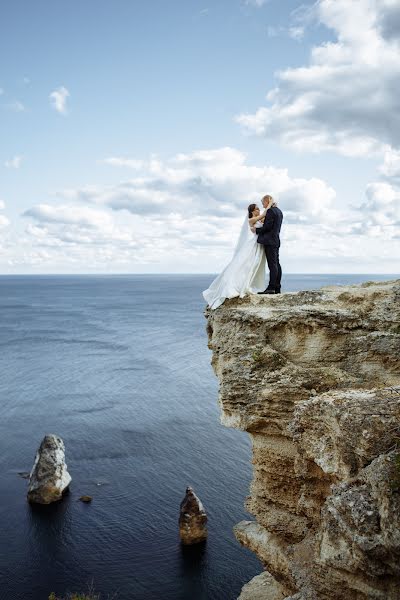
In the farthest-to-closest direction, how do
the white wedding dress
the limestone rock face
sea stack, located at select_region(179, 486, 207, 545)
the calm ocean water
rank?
Result: sea stack, located at select_region(179, 486, 207, 545) < the calm ocean water < the white wedding dress < the limestone rock face

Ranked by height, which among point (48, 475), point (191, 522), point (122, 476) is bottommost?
point (122, 476)

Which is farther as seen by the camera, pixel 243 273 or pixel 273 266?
pixel 273 266

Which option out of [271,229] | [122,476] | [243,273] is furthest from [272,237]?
[122,476]

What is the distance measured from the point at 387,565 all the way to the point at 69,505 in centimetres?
3814

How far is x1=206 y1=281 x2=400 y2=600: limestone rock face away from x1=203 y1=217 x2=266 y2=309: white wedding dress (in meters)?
0.51

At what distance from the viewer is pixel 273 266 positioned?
2023 centimetres

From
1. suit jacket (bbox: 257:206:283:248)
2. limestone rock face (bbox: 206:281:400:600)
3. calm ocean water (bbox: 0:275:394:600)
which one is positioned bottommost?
calm ocean water (bbox: 0:275:394:600)

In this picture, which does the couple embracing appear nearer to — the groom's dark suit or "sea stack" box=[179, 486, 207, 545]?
the groom's dark suit

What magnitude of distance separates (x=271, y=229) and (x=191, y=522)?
25615mm

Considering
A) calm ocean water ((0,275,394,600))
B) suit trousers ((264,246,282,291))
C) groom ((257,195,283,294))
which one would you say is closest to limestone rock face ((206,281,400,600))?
suit trousers ((264,246,282,291))

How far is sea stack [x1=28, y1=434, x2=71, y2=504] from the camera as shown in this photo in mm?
42844

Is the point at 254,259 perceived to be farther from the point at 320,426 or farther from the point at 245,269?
the point at 320,426

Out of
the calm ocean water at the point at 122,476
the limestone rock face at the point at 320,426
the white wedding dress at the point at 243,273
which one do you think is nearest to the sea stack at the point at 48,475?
the calm ocean water at the point at 122,476

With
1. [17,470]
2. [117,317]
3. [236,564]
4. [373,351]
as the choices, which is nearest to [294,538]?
[373,351]
